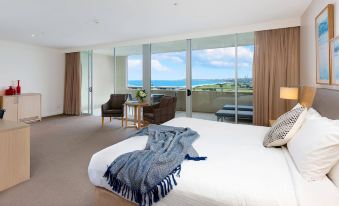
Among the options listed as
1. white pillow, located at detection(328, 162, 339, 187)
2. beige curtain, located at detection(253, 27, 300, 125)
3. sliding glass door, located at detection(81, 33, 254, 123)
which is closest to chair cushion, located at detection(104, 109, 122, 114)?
sliding glass door, located at detection(81, 33, 254, 123)

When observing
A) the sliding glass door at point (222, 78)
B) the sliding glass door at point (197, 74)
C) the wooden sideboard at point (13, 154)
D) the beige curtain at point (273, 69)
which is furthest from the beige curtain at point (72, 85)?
the beige curtain at point (273, 69)

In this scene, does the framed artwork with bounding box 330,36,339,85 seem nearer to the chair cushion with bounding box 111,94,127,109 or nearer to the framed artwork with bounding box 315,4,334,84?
the framed artwork with bounding box 315,4,334,84

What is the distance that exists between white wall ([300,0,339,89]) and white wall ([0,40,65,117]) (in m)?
7.33

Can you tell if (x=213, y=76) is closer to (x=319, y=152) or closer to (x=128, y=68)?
(x=128, y=68)

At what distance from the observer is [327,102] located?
2.19 m

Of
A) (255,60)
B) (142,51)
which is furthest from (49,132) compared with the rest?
(255,60)

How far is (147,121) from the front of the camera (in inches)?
201

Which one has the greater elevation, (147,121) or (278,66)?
(278,66)

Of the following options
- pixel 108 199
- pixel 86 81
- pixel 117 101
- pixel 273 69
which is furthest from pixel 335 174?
pixel 86 81

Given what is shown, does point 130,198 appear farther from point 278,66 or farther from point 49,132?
point 49,132

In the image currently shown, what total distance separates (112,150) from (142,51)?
4714mm

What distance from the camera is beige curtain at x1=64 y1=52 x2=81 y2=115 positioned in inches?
281

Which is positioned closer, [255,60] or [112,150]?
[112,150]

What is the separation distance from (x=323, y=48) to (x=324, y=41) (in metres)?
0.09
